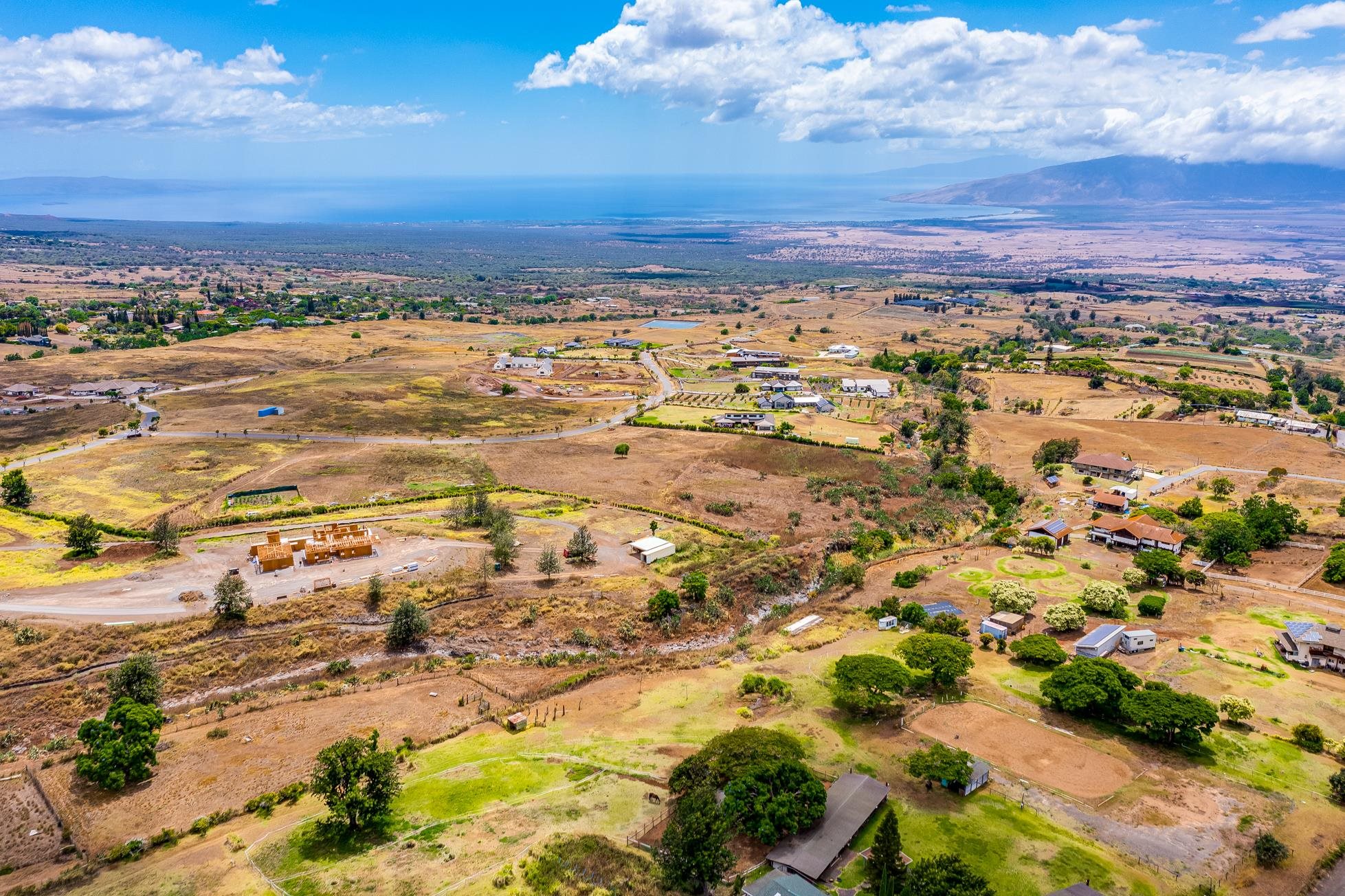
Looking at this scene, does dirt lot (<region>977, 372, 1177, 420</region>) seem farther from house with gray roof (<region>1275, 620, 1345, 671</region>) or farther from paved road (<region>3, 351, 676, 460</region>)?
house with gray roof (<region>1275, 620, 1345, 671</region>)

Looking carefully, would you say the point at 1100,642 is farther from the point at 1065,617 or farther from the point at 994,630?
the point at 994,630

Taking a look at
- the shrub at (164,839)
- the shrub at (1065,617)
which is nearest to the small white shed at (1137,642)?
the shrub at (1065,617)

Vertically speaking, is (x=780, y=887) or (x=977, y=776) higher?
(x=780, y=887)

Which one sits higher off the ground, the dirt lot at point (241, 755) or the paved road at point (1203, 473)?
the paved road at point (1203, 473)

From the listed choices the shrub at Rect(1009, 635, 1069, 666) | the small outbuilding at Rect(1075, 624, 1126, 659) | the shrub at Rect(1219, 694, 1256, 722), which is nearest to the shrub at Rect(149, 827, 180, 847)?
the shrub at Rect(1009, 635, 1069, 666)

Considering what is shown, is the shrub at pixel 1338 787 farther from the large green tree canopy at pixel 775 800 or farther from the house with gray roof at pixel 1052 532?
the house with gray roof at pixel 1052 532

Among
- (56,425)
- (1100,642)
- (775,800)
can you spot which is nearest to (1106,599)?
(1100,642)

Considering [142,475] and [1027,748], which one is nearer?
[1027,748]
